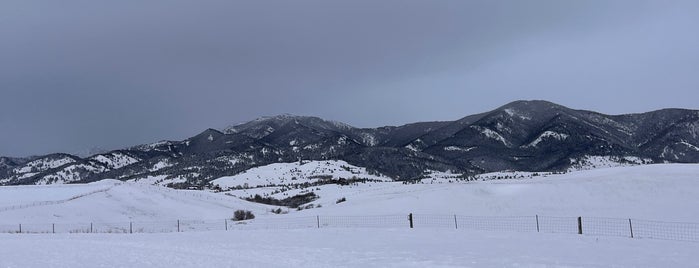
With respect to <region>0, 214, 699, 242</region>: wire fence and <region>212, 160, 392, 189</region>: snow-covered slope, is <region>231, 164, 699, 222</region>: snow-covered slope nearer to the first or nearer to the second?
<region>0, 214, 699, 242</region>: wire fence

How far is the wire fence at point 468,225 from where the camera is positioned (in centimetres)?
3181

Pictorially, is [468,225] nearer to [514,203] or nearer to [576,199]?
[514,203]

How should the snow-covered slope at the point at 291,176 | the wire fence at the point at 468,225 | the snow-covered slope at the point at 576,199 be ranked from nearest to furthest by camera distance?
the wire fence at the point at 468,225
the snow-covered slope at the point at 576,199
the snow-covered slope at the point at 291,176

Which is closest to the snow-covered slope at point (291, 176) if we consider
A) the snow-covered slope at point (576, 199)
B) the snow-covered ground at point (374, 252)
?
the snow-covered slope at point (576, 199)

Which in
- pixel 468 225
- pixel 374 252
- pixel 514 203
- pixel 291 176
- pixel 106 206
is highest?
pixel 291 176

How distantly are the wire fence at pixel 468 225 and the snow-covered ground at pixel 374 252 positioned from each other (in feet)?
15.1

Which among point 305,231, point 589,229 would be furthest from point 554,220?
point 305,231

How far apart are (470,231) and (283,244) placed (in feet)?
37.6

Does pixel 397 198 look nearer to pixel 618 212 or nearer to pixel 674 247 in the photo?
pixel 618 212

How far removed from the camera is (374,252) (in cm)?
2316

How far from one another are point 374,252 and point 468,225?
55.7 ft

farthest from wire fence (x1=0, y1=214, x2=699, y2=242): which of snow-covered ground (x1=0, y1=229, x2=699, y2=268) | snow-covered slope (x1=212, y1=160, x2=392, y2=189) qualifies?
snow-covered slope (x1=212, y1=160, x2=392, y2=189)

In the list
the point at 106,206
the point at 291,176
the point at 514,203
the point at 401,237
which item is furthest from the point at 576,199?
the point at 291,176

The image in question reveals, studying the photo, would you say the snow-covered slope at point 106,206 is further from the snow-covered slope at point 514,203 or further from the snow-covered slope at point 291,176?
the snow-covered slope at point 291,176
